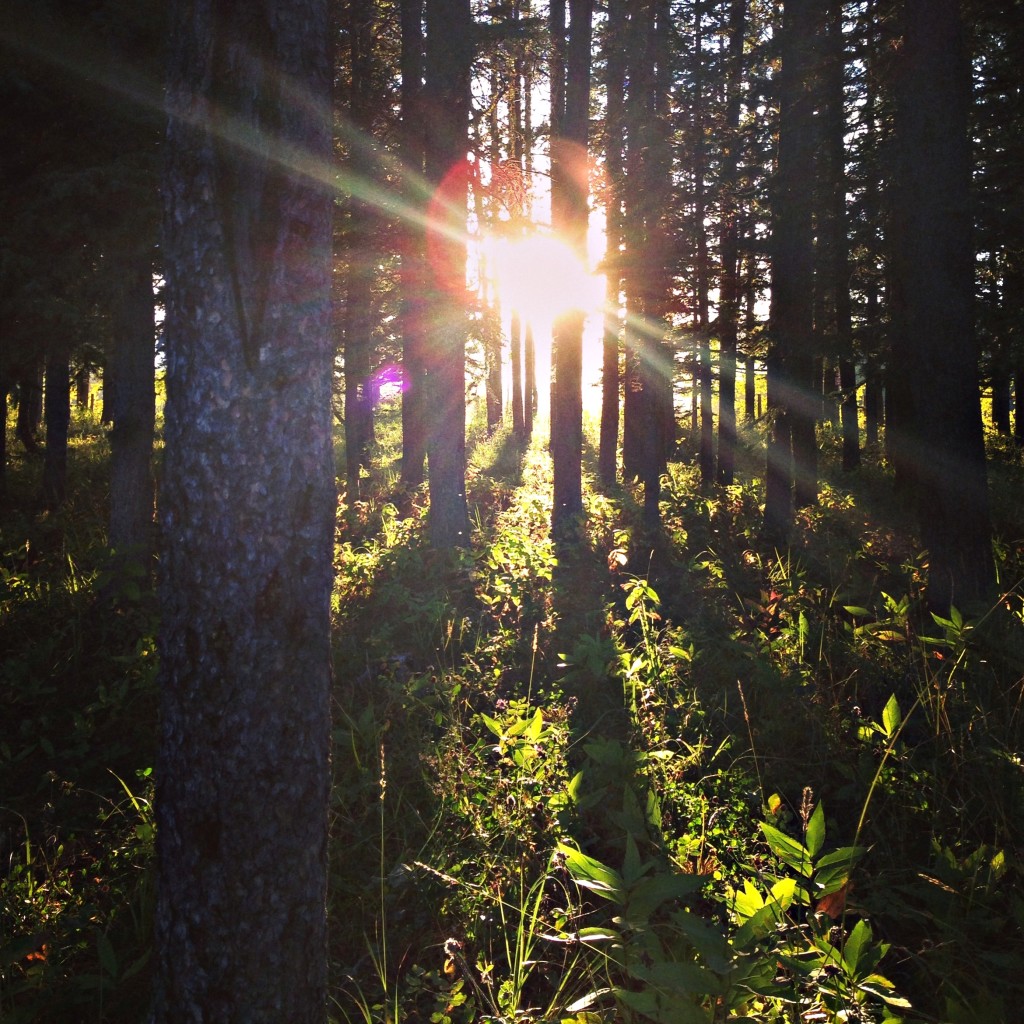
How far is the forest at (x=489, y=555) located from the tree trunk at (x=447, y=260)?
7 cm

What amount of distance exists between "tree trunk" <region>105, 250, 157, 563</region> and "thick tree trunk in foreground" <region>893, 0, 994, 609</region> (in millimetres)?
8648

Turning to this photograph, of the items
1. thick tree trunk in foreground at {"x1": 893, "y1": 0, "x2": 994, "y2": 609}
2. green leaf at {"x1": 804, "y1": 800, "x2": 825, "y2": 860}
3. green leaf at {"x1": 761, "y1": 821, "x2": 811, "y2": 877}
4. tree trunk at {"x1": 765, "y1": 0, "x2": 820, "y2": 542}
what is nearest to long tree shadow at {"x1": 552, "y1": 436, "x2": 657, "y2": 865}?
green leaf at {"x1": 761, "y1": 821, "x2": 811, "y2": 877}

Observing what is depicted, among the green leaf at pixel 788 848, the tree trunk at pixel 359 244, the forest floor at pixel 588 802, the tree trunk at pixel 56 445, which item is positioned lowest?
the forest floor at pixel 588 802

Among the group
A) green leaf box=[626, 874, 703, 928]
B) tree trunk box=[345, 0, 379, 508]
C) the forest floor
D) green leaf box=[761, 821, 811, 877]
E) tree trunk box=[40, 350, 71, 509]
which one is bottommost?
the forest floor

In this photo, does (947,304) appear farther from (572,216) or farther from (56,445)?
(56,445)

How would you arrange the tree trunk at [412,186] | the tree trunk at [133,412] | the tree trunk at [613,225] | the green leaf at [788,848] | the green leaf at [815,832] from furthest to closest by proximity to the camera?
the tree trunk at [613,225] < the tree trunk at [412,186] < the tree trunk at [133,412] < the green leaf at [788,848] < the green leaf at [815,832]

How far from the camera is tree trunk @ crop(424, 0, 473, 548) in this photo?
10.1 metres

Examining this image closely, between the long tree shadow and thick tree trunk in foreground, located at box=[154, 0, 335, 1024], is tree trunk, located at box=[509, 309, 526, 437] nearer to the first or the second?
Result: the long tree shadow

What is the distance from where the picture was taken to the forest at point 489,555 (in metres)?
2.27

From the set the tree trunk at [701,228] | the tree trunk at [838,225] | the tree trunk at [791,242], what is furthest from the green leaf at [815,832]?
the tree trunk at [838,225]

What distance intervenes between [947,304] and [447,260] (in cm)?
692

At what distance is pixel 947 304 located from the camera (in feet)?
23.9

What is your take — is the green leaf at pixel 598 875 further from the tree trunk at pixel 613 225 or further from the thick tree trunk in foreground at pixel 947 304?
the tree trunk at pixel 613 225

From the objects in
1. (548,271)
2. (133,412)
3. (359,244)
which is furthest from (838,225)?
(133,412)
